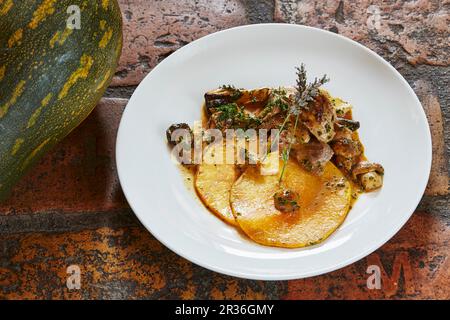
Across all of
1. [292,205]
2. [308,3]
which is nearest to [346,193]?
[292,205]

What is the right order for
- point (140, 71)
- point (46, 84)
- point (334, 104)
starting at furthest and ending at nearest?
point (140, 71), point (334, 104), point (46, 84)

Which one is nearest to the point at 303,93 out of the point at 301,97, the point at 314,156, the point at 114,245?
the point at 301,97

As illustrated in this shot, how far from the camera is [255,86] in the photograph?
1.53 meters

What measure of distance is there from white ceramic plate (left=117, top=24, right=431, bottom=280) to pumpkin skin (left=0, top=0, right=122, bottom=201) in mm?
152

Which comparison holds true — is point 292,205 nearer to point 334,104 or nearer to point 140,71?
point 334,104

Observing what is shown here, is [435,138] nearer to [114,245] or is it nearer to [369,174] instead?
[369,174]

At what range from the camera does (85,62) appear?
129 cm

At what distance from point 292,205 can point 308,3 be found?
2.06ft

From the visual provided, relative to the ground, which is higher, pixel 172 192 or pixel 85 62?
pixel 85 62

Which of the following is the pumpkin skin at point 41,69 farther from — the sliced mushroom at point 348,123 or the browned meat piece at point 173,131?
the sliced mushroom at point 348,123

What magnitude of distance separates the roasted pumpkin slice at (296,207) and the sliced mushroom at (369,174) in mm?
35

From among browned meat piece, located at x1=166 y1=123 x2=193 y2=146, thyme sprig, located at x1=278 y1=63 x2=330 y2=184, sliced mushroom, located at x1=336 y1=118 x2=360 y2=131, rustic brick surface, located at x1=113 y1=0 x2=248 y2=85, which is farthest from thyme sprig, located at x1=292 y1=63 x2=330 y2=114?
rustic brick surface, located at x1=113 y1=0 x2=248 y2=85

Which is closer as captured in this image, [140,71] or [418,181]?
[418,181]

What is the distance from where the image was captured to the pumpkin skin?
4.06ft
